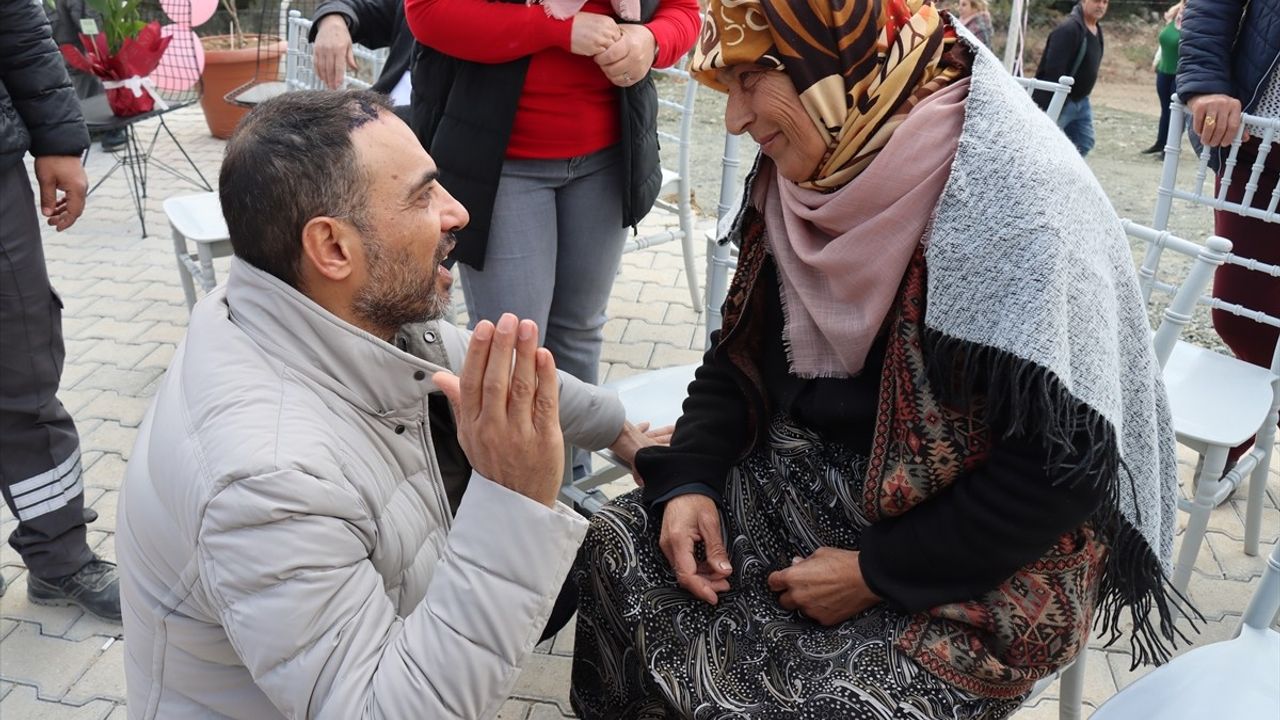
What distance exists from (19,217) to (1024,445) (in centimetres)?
224

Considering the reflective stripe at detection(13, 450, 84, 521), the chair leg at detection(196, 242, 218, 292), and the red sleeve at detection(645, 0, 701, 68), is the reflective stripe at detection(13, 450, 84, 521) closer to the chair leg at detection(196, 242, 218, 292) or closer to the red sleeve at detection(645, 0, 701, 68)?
the chair leg at detection(196, 242, 218, 292)

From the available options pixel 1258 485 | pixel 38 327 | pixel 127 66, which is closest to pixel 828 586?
pixel 1258 485

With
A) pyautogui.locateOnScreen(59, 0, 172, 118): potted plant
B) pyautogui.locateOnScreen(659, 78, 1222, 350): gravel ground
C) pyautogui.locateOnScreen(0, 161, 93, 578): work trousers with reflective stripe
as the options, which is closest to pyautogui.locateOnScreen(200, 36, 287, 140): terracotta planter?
pyautogui.locateOnScreen(59, 0, 172, 118): potted plant

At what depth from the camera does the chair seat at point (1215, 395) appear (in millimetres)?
2326

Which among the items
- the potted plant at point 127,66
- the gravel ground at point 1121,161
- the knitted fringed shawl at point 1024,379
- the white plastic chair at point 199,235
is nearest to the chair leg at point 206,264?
the white plastic chair at point 199,235

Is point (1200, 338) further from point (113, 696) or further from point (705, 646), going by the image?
point (113, 696)

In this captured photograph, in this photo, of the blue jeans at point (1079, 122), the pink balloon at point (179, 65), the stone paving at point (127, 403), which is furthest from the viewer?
the blue jeans at point (1079, 122)

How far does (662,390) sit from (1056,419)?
123 cm

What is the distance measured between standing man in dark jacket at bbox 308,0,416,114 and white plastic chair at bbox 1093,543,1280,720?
2.13 metres

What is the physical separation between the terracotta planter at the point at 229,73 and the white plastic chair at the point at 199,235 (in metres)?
3.47

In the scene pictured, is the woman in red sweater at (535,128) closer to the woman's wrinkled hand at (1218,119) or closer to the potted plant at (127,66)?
the woman's wrinkled hand at (1218,119)

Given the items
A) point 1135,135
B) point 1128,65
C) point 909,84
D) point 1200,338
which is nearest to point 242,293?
point 909,84

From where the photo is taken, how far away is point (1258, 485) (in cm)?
276

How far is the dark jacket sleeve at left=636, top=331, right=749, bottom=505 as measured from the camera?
5.89ft
